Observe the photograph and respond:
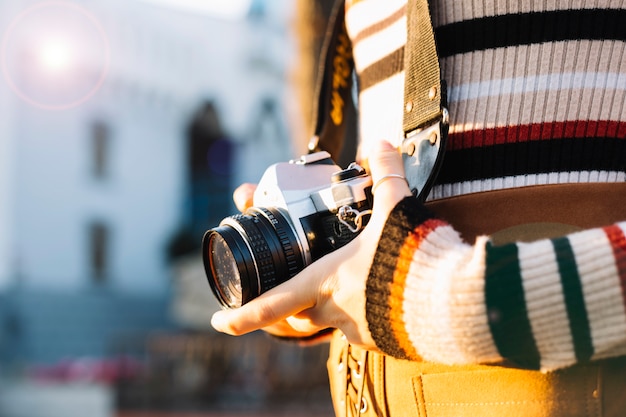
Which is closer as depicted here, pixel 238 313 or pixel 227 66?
pixel 238 313

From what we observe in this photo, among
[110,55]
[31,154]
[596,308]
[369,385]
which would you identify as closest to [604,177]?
[596,308]

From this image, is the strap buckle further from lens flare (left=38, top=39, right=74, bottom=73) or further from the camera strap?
lens flare (left=38, top=39, right=74, bottom=73)

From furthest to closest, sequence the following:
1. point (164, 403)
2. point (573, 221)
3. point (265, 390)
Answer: point (164, 403) < point (265, 390) < point (573, 221)

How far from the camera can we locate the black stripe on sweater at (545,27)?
852 mm

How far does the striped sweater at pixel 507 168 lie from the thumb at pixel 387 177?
0.8 inches

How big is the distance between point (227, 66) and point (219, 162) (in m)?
1.89

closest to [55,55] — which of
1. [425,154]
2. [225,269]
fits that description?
[225,269]

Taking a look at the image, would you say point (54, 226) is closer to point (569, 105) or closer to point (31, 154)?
point (31, 154)

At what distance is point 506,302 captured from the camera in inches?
27.1

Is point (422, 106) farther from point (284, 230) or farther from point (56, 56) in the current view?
point (56, 56)

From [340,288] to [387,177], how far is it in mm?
122

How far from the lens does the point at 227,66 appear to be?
51.6ft

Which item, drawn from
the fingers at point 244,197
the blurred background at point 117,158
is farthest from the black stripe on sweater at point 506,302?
the blurred background at point 117,158

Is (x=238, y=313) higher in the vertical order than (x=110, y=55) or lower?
lower
